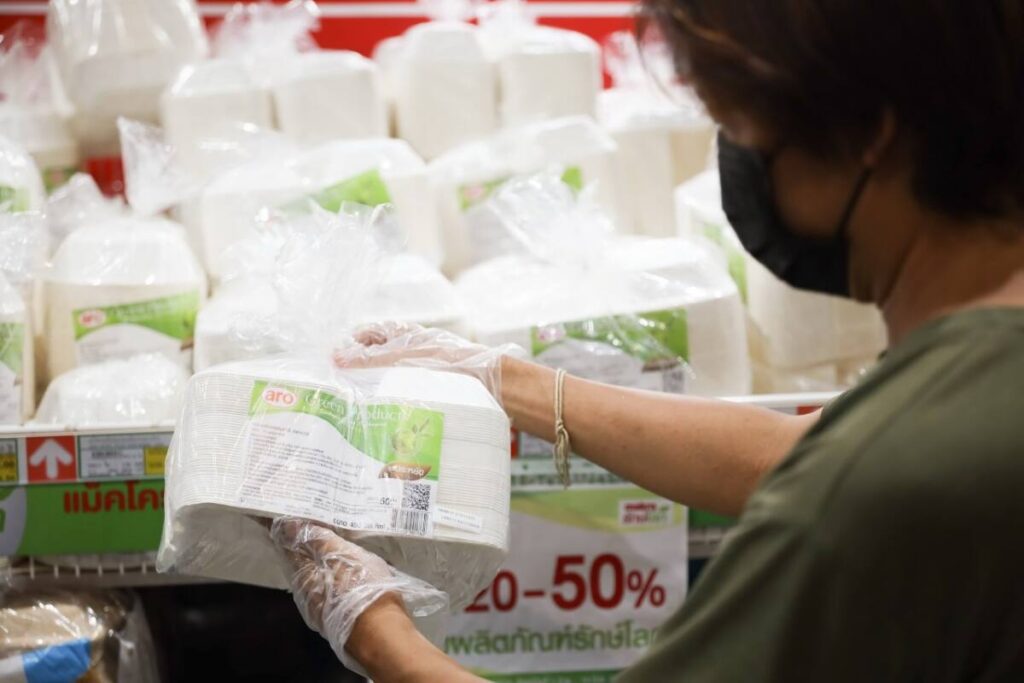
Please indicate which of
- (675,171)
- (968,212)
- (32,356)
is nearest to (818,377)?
(675,171)

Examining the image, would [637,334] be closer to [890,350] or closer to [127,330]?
[127,330]

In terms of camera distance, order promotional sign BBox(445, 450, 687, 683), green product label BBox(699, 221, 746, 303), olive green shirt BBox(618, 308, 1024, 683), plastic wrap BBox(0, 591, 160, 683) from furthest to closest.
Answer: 1. green product label BBox(699, 221, 746, 303)
2. promotional sign BBox(445, 450, 687, 683)
3. plastic wrap BBox(0, 591, 160, 683)
4. olive green shirt BBox(618, 308, 1024, 683)

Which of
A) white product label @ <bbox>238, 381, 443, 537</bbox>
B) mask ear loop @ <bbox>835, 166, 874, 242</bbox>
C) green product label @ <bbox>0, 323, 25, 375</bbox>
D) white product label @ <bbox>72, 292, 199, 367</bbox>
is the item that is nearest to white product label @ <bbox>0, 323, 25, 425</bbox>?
green product label @ <bbox>0, 323, 25, 375</bbox>

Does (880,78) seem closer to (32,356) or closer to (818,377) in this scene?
(818,377)

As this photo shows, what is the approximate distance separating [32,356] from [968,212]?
1.40 m

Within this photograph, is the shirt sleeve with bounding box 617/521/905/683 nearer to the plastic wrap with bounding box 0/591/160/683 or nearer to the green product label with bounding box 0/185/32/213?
the plastic wrap with bounding box 0/591/160/683

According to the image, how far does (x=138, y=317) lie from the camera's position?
1771mm

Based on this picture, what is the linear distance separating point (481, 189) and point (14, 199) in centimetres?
75

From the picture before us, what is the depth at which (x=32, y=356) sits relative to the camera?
1.79 m

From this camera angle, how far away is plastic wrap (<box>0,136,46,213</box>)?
182 centimetres

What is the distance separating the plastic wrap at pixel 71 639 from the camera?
154cm

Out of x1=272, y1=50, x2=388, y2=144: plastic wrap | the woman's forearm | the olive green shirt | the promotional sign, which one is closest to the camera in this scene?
the olive green shirt

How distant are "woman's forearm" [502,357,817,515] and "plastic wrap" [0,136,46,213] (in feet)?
2.84

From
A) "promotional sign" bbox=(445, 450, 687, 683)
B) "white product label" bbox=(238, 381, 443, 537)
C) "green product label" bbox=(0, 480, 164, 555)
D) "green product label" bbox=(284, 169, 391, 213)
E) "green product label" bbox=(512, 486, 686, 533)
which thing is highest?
"green product label" bbox=(284, 169, 391, 213)
